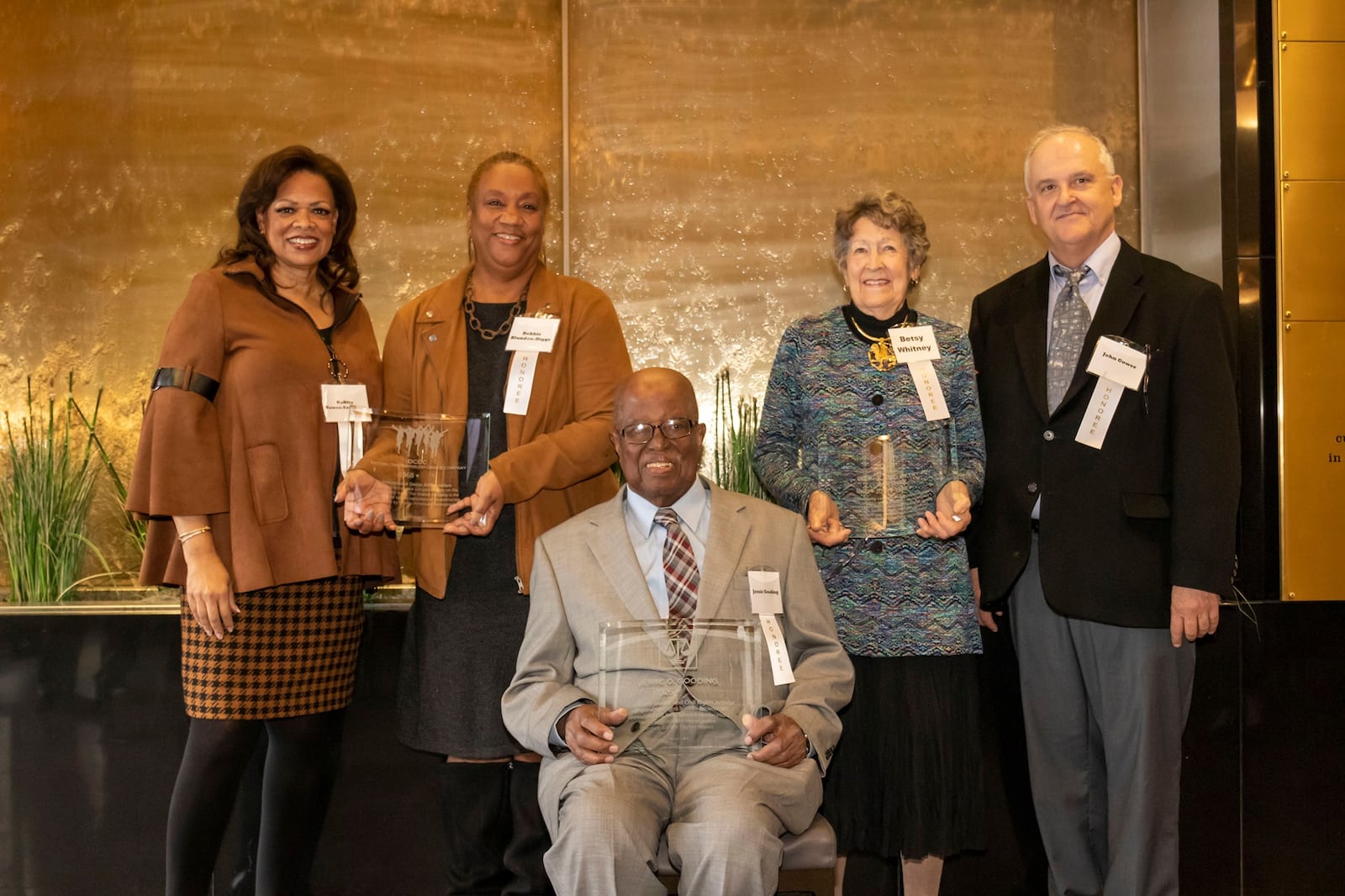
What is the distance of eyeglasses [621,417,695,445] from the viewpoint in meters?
2.58

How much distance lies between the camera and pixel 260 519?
286 cm

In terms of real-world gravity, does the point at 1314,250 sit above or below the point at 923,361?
above

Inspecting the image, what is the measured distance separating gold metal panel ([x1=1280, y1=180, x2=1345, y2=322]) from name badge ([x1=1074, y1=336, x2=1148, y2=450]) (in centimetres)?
118

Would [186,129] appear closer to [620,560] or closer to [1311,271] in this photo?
[620,560]

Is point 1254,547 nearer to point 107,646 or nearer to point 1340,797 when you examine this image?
point 1340,797

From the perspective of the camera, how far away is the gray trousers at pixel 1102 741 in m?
2.83

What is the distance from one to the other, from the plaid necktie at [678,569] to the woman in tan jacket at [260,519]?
3.05ft

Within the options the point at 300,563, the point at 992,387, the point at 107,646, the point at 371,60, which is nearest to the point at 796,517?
the point at 992,387

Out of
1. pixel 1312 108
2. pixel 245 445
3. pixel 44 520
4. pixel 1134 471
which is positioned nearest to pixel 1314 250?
pixel 1312 108

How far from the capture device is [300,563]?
2.89 m

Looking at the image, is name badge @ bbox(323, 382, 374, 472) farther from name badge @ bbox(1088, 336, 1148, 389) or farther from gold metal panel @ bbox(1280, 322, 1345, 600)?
gold metal panel @ bbox(1280, 322, 1345, 600)

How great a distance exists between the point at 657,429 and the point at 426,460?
70 cm

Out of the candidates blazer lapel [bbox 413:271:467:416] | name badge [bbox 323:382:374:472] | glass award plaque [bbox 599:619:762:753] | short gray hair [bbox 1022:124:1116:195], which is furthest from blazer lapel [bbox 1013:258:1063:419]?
name badge [bbox 323:382:374:472]

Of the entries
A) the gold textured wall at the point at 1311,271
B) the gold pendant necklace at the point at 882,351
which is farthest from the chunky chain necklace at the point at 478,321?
the gold textured wall at the point at 1311,271
